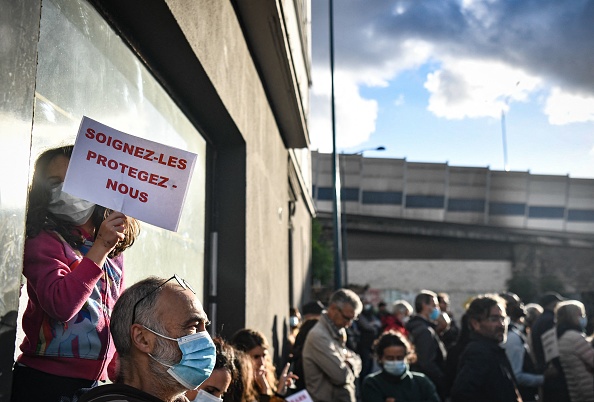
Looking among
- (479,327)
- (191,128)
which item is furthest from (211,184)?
(479,327)

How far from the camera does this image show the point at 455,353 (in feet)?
28.0

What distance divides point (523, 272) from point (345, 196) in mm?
12101

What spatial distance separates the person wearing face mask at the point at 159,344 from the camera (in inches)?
103

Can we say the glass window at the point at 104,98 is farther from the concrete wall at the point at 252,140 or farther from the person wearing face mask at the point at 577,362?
the person wearing face mask at the point at 577,362

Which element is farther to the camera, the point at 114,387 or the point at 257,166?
the point at 257,166

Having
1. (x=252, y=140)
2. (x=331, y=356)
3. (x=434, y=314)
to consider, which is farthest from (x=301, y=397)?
(x=434, y=314)

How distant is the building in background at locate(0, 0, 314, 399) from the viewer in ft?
7.79

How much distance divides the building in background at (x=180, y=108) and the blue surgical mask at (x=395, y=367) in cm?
129

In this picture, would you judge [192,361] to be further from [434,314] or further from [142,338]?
[434,314]

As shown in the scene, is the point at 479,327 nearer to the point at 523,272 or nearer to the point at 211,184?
the point at 211,184

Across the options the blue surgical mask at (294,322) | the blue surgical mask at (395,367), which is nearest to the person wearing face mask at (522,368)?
the blue surgical mask at (395,367)

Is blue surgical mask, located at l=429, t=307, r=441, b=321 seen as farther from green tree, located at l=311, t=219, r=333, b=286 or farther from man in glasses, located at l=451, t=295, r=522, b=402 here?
green tree, located at l=311, t=219, r=333, b=286

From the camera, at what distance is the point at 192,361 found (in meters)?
2.65

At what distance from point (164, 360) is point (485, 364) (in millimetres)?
4257
